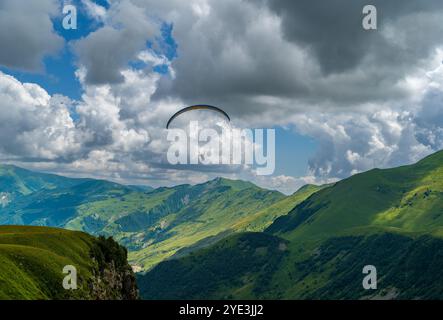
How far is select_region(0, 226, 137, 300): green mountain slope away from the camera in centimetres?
9562

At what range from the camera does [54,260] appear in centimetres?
11831

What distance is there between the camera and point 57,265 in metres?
115

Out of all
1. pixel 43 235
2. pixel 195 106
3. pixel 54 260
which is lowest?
pixel 54 260

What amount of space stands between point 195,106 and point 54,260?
52517 mm

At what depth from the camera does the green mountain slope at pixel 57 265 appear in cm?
9562
